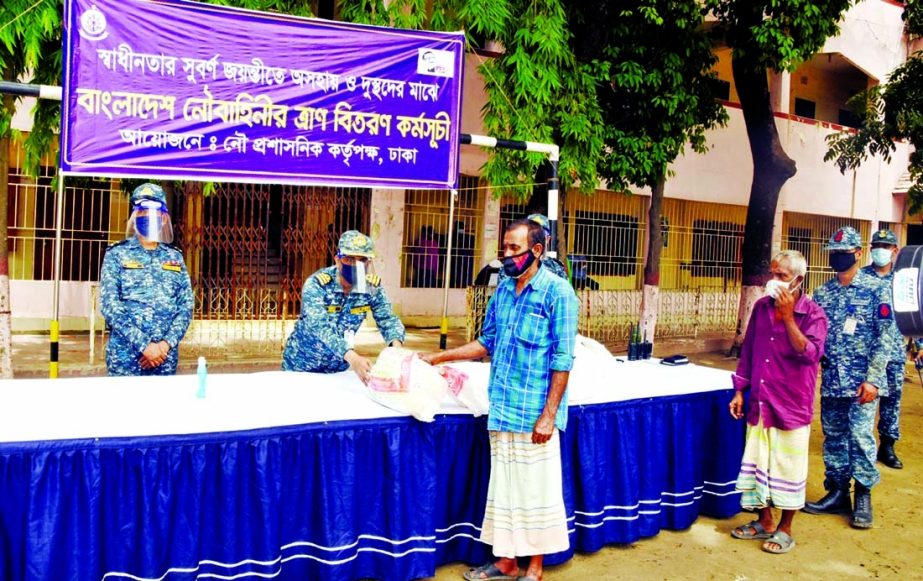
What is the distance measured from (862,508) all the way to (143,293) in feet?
14.3

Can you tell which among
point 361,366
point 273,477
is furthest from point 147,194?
point 273,477

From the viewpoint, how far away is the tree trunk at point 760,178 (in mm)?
11148

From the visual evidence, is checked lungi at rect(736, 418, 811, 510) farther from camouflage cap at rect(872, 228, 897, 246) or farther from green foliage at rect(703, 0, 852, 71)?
green foliage at rect(703, 0, 852, 71)

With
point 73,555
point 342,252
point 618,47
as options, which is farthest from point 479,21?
point 73,555

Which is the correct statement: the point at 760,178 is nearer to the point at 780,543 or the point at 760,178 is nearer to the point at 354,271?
the point at 780,543

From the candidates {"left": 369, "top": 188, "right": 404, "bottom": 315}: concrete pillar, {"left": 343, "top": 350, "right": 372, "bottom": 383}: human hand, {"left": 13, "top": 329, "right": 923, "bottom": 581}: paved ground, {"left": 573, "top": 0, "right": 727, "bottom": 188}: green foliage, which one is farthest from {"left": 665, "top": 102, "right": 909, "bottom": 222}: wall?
{"left": 343, "top": 350, "right": 372, "bottom": 383}: human hand

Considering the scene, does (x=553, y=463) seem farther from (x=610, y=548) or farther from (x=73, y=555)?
(x=73, y=555)

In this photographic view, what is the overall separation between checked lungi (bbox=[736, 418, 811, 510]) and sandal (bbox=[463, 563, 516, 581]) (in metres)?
1.50

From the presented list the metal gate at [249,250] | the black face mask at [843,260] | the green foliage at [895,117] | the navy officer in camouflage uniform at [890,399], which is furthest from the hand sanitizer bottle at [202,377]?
the green foliage at [895,117]

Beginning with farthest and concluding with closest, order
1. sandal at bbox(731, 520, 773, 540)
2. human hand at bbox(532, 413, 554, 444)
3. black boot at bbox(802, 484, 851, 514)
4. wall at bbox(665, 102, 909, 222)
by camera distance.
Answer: wall at bbox(665, 102, 909, 222), black boot at bbox(802, 484, 851, 514), sandal at bbox(731, 520, 773, 540), human hand at bbox(532, 413, 554, 444)

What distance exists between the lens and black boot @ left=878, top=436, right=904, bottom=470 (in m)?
6.09

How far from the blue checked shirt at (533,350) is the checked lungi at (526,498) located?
12 cm

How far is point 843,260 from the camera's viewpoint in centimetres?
476

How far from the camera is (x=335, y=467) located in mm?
3389
